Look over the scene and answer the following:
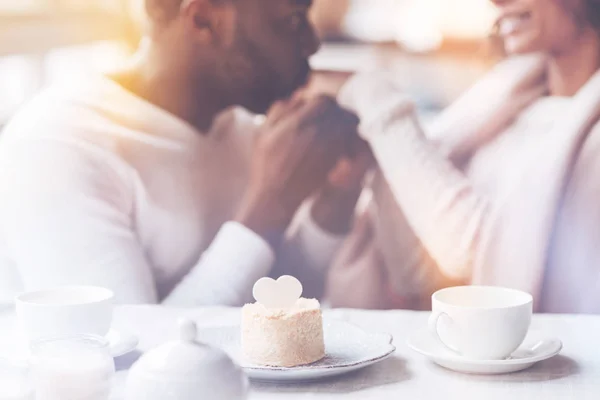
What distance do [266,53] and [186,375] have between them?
1.15 m

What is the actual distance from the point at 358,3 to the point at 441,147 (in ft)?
1.20

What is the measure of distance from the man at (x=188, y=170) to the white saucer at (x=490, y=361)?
2.21 feet

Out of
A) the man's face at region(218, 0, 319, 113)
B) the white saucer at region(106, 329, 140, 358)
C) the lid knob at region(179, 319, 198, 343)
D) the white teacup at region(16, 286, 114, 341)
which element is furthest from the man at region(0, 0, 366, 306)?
the lid knob at region(179, 319, 198, 343)

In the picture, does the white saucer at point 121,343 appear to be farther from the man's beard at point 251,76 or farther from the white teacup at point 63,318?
the man's beard at point 251,76

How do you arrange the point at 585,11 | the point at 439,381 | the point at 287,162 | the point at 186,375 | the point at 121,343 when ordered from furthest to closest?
the point at 287,162
the point at 585,11
the point at 121,343
the point at 439,381
the point at 186,375

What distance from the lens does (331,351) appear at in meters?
1.25

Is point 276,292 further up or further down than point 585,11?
further down

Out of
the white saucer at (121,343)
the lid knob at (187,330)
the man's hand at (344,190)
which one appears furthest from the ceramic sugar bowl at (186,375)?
the man's hand at (344,190)

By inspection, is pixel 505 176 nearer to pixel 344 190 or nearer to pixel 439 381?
pixel 344 190

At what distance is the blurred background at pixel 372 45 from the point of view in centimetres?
188

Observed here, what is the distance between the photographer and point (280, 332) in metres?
1.18

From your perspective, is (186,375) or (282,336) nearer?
(186,375)

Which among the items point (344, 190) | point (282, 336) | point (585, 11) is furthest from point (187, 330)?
point (585, 11)

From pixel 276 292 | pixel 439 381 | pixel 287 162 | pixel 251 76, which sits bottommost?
pixel 439 381
